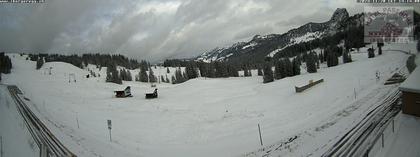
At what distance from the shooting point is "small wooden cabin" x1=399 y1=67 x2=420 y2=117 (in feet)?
79.9

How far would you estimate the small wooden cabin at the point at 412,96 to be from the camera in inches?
959

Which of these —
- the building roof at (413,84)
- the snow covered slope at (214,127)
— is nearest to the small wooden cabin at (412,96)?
the building roof at (413,84)

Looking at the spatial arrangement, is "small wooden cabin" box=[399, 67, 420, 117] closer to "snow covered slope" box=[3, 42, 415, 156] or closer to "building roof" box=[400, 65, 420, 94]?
"building roof" box=[400, 65, 420, 94]

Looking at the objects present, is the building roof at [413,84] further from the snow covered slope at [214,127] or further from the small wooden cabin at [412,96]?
the snow covered slope at [214,127]

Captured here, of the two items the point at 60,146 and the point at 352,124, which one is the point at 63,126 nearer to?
the point at 60,146

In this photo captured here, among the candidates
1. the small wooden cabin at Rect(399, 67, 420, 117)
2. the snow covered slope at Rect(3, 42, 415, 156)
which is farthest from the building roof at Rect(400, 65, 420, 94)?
the snow covered slope at Rect(3, 42, 415, 156)

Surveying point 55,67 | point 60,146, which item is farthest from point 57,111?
point 55,67

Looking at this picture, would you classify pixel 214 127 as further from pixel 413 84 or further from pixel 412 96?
pixel 413 84

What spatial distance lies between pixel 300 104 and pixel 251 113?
8.53 m

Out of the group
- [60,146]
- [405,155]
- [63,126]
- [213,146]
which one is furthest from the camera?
[63,126]

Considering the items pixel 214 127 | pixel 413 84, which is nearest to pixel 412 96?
pixel 413 84

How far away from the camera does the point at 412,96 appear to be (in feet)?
81.9

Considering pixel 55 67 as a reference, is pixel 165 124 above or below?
below

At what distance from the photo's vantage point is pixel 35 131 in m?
31.6
